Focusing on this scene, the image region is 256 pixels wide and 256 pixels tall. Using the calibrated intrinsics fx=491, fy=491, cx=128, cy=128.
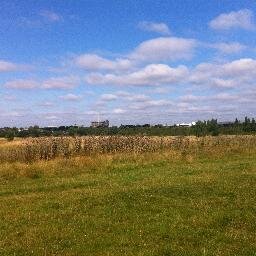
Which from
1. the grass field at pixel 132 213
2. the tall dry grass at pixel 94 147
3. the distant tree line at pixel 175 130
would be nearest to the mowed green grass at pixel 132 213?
the grass field at pixel 132 213

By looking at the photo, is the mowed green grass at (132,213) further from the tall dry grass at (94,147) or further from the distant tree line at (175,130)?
the distant tree line at (175,130)

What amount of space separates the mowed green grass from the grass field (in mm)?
20

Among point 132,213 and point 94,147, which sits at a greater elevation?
point 94,147

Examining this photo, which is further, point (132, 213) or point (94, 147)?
point (94, 147)

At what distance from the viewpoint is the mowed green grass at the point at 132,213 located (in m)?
10.1

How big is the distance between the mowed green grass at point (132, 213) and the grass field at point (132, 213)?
0.02 m

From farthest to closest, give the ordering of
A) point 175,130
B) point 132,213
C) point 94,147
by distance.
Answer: point 175,130 < point 94,147 < point 132,213

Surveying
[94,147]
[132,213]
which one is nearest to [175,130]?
[94,147]

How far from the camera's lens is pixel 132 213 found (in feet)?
42.7

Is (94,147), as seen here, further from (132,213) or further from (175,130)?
(175,130)

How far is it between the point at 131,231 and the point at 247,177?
9611 mm

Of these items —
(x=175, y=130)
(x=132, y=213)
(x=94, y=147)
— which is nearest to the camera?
(x=132, y=213)

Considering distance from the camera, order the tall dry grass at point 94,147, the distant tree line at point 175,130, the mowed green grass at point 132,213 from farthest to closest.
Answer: the distant tree line at point 175,130 < the tall dry grass at point 94,147 < the mowed green grass at point 132,213

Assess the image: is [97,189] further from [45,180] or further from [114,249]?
[114,249]
